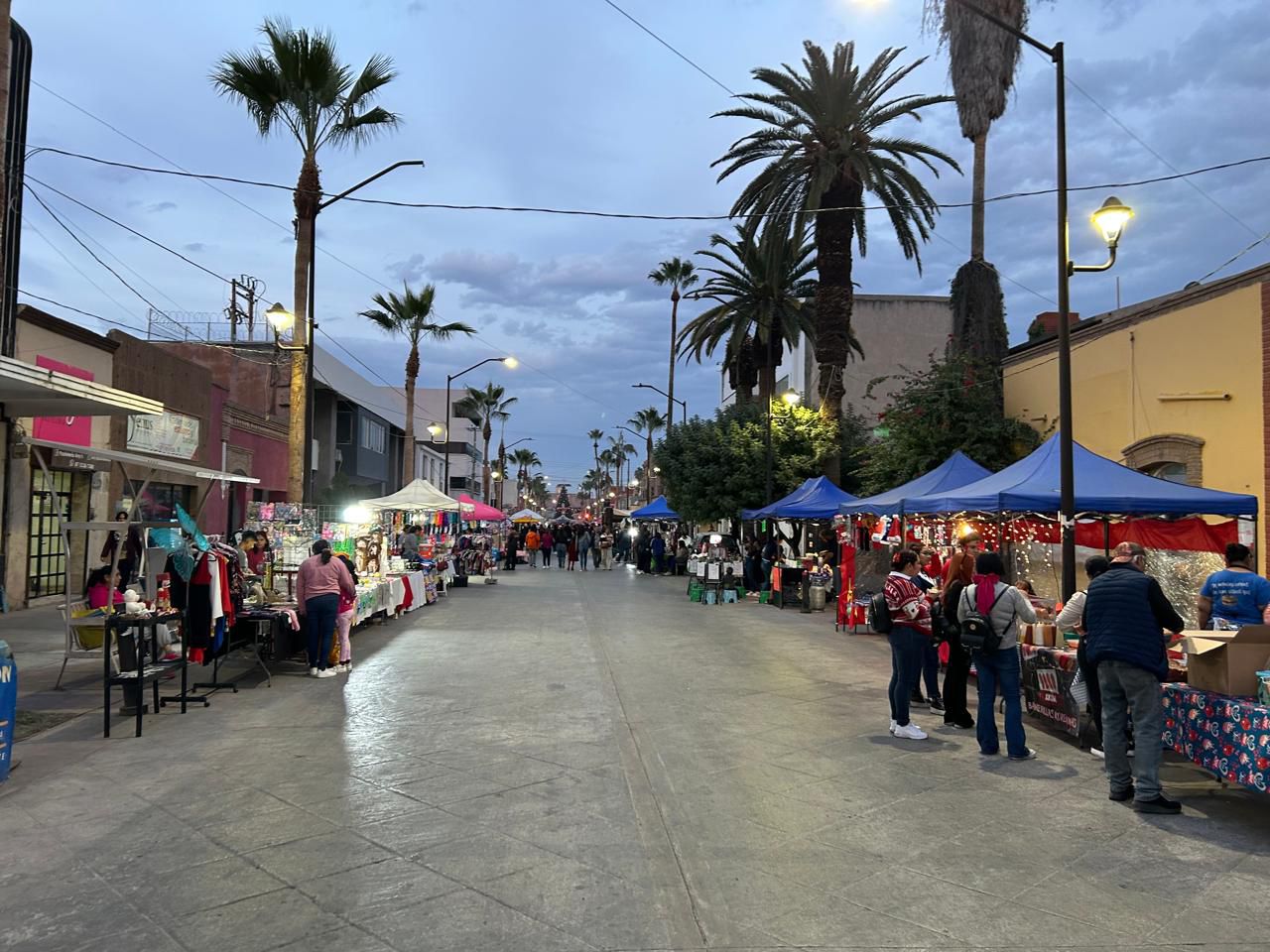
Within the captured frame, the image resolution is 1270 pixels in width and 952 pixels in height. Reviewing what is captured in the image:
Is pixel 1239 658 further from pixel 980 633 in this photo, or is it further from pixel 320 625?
pixel 320 625

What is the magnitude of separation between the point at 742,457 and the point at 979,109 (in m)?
13.0

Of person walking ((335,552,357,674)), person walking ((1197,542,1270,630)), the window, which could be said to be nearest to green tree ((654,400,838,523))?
the window

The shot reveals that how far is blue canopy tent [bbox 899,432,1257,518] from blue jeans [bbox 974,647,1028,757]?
3.86 metres

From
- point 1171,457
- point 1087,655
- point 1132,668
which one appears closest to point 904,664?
point 1087,655

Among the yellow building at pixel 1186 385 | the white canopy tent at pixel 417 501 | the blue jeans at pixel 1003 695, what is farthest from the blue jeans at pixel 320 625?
the yellow building at pixel 1186 385

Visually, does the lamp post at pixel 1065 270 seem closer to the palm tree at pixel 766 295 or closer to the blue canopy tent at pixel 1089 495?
the blue canopy tent at pixel 1089 495

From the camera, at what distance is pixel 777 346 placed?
34281 mm

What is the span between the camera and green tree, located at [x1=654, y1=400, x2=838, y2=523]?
1160 inches

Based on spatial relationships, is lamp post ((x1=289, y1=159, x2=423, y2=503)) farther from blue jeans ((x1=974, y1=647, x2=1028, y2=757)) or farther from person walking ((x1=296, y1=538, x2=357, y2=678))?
blue jeans ((x1=974, y1=647, x2=1028, y2=757))

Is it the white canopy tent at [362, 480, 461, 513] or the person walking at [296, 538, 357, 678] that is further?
the white canopy tent at [362, 480, 461, 513]

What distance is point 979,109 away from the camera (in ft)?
72.2

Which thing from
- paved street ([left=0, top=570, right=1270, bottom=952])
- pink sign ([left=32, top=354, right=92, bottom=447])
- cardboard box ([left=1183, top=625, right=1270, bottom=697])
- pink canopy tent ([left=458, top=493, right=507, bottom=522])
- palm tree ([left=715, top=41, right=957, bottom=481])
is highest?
palm tree ([left=715, top=41, right=957, bottom=481])

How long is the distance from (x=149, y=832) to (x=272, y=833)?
754 millimetres

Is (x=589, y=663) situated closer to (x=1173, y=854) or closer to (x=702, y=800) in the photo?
(x=702, y=800)
